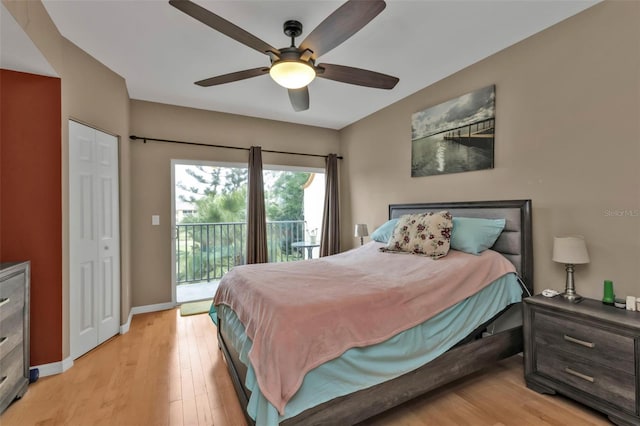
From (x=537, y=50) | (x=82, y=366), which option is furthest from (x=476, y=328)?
(x=82, y=366)

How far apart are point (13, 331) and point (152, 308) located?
1.84 metres

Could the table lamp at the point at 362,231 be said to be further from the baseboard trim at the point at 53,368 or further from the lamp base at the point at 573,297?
the baseboard trim at the point at 53,368

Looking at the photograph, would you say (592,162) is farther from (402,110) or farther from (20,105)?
(20,105)

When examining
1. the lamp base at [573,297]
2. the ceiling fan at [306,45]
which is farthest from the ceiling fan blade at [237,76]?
the lamp base at [573,297]

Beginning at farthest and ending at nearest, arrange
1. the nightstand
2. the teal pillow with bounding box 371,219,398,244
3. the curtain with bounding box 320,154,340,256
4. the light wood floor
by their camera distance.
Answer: the curtain with bounding box 320,154,340,256 < the teal pillow with bounding box 371,219,398,244 < the light wood floor < the nightstand

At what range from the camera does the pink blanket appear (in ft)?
4.52

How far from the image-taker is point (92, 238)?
8.94 feet

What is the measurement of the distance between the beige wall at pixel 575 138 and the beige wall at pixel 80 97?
11.5ft

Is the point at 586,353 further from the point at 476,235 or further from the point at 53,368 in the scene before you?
the point at 53,368

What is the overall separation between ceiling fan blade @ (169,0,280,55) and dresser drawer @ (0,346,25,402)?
2.40 metres

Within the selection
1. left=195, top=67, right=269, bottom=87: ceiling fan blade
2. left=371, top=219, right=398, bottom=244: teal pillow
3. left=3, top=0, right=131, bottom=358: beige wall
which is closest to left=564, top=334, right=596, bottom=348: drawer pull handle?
left=371, top=219, right=398, bottom=244: teal pillow

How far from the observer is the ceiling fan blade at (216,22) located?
56.5 inches

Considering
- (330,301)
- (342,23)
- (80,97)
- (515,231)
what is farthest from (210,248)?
(515,231)

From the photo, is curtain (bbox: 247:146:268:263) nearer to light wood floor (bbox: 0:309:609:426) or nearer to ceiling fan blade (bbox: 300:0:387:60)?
light wood floor (bbox: 0:309:609:426)
